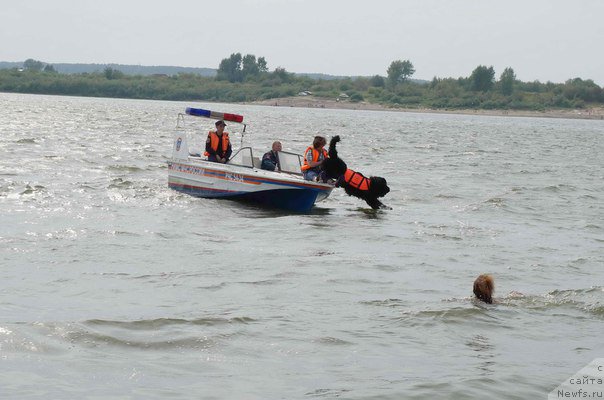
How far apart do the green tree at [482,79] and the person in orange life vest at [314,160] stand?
16499 centimetres

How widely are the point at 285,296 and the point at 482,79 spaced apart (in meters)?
175

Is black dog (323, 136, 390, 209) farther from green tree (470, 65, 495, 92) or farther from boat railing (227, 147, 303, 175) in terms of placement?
green tree (470, 65, 495, 92)

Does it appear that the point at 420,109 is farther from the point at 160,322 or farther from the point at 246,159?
the point at 160,322

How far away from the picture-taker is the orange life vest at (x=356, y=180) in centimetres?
2077

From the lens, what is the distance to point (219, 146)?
72.6 feet

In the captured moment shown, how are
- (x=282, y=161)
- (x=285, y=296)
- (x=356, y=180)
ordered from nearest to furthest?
1. (x=285, y=296)
2. (x=356, y=180)
3. (x=282, y=161)

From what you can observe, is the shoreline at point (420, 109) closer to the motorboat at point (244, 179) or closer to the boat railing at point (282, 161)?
the motorboat at point (244, 179)

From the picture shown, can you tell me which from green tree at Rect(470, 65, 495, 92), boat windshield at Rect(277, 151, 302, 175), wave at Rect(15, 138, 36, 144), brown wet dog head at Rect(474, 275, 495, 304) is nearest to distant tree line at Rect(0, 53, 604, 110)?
green tree at Rect(470, 65, 495, 92)

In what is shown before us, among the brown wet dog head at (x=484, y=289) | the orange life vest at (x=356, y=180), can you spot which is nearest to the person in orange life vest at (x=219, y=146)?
the orange life vest at (x=356, y=180)

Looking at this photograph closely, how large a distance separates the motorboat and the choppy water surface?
1.23 ft

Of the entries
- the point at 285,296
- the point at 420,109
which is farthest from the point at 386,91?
the point at 285,296

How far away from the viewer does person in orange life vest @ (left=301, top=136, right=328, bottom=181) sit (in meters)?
20.6

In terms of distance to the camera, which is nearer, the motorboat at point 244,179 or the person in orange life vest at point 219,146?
the motorboat at point 244,179

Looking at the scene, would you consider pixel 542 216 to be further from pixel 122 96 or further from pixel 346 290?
pixel 122 96
